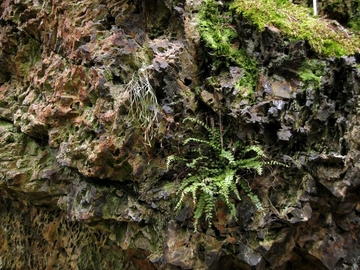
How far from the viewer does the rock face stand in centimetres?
328

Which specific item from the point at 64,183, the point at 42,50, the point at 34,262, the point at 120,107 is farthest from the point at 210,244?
the point at 42,50

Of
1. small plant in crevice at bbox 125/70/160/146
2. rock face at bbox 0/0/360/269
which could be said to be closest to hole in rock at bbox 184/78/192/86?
rock face at bbox 0/0/360/269

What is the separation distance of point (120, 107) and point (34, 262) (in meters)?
3.26

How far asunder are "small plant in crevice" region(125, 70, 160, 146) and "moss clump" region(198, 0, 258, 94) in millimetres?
851

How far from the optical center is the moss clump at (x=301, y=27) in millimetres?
3740

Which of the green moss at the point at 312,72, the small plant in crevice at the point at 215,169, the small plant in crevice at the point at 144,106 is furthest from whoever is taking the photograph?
the green moss at the point at 312,72

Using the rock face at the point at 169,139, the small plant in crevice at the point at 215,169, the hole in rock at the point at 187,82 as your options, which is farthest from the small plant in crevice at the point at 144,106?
the hole in rock at the point at 187,82

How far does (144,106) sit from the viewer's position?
346 cm

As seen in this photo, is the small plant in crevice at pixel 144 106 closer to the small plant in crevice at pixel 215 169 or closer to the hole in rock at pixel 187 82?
the small plant in crevice at pixel 215 169

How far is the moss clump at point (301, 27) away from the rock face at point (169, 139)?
0.13 meters

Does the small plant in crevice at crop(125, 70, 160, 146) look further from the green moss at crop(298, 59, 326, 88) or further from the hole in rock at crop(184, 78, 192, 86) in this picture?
the green moss at crop(298, 59, 326, 88)

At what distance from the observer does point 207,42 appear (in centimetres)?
389

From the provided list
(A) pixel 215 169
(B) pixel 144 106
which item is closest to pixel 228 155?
(A) pixel 215 169

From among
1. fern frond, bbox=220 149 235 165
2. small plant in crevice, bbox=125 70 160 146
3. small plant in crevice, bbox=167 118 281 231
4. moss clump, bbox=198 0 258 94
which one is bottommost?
small plant in crevice, bbox=167 118 281 231
